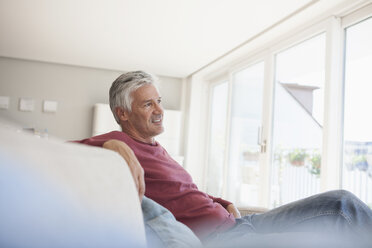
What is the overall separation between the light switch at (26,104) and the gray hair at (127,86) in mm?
5635

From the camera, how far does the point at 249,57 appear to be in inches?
214

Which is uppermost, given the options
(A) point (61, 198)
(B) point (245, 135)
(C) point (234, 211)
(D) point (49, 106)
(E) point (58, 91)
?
(E) point (58, 91)

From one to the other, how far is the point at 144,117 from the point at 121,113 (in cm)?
11

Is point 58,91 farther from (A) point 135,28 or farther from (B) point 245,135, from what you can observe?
(B) point 245,135

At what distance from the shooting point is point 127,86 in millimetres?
1673

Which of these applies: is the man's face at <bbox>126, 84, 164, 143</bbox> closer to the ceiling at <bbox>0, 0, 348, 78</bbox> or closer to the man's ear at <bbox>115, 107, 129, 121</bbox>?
the man's ear at <bbox>115, 107, 129, 121</bbox>

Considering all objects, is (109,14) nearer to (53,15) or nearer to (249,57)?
(53,15)

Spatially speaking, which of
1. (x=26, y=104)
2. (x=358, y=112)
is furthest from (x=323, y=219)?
(x=26, y=104)

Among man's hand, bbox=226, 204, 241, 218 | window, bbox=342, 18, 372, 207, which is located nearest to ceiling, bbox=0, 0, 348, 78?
window, bbox=342, 18, 372, 207

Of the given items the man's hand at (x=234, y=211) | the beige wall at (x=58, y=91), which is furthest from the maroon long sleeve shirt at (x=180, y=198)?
the beige wall at (x=58, y=91)

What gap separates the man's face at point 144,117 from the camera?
1690 millimetres

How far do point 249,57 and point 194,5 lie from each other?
175cm

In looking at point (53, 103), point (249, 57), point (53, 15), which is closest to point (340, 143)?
point (249, 57)

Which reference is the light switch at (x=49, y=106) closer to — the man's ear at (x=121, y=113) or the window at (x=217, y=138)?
the window at (x=217, y=138)
